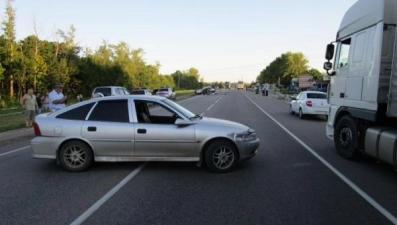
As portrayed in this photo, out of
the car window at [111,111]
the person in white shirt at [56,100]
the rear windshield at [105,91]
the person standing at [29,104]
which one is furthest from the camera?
the rear windshield at [105,91]

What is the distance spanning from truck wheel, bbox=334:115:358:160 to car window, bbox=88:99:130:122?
16.0 ft

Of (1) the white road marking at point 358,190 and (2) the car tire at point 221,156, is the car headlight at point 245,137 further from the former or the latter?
(1) the white road marking at point 358,190

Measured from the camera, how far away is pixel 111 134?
23.3ft

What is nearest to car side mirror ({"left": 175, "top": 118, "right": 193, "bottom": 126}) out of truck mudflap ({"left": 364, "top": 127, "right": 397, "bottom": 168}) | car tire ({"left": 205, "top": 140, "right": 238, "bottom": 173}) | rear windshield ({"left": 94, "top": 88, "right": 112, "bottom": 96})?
car tire ({"left": 205, "top": 140, "right": 238, "bottom": 173})

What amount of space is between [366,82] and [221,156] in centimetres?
337

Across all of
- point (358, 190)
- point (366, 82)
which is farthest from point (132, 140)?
point (366, 82)

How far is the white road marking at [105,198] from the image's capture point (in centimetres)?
473

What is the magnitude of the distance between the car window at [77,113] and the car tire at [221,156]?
2477 millimetres

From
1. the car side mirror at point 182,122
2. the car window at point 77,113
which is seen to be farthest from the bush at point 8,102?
the car side mirror at point 182,122

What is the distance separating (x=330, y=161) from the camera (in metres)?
8.28

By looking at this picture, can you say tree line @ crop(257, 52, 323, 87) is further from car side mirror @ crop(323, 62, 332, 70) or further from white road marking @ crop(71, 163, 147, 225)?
white road marking @ crop(71, 163, 147, 225)

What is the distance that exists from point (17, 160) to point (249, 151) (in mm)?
5255

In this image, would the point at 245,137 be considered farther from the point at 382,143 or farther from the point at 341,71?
the point at 341,71

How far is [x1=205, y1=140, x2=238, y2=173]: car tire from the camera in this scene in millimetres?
7078
